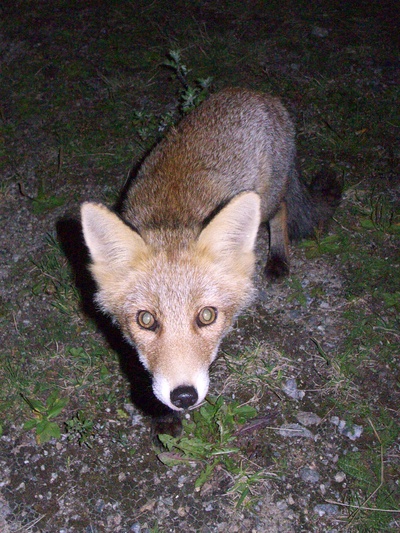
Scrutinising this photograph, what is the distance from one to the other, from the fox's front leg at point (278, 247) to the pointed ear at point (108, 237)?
177 centimetres

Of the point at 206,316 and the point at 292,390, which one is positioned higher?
the point at 206,316

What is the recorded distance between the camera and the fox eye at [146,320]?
2.60m

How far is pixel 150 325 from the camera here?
2605 millimetres

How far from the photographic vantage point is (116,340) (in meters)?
3.80

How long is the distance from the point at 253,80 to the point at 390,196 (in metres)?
2.29

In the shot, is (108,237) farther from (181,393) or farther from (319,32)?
(319,32)

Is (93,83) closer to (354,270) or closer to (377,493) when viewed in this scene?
(354,270)

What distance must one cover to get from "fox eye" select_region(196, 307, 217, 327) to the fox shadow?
514 millimetres

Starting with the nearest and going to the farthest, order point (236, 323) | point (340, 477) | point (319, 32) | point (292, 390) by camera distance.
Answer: point (340, 477)
point (292, 390)
point (236, 323)
point (319, 32)

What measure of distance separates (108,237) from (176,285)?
1.47ft

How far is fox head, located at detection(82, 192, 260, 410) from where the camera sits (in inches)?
95.1

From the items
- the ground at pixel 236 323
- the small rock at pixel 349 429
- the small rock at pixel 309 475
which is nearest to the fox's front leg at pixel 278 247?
the ground at pixel 236 323

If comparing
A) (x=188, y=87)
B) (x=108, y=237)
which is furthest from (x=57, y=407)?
(x=188, y=87)

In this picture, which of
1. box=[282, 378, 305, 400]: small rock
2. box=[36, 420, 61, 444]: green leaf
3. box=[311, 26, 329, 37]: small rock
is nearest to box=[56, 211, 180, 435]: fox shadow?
box=[36, 420, 61, 444]: green leaf
